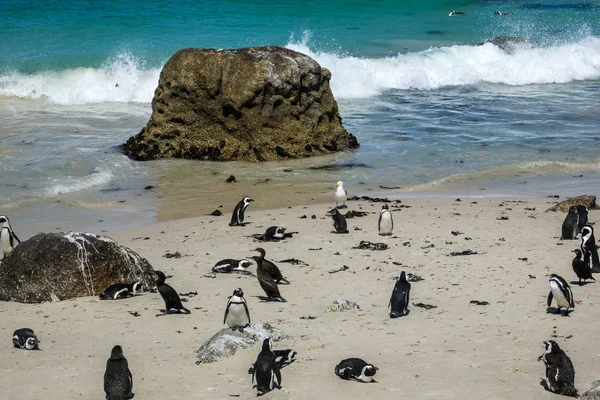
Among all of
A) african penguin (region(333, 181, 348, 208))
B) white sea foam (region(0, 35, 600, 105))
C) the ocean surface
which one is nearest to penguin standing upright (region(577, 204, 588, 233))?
the ocean surface

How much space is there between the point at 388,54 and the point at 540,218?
22.4 m

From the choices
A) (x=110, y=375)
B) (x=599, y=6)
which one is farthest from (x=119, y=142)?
(x=599, y=6)

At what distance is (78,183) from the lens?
1842cm

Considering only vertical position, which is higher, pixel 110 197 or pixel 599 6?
pixel 599 6

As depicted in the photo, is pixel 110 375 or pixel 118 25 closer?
pixel 110 375

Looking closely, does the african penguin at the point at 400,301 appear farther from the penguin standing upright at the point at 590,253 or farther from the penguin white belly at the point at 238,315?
the penguin standing upright at the point at 590,253

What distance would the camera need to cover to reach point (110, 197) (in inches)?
692

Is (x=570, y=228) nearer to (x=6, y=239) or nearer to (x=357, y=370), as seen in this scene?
(x=357, y=370)

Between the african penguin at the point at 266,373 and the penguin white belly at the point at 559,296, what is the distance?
3282 millimetres

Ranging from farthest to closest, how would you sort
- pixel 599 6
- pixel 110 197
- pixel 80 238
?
pixel 599 6 < pixel 110 197 < pixel 80 238

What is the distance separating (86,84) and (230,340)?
22.6 m

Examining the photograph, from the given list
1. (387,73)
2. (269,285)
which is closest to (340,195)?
(269,285)

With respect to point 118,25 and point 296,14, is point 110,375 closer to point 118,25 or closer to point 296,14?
point 118,25

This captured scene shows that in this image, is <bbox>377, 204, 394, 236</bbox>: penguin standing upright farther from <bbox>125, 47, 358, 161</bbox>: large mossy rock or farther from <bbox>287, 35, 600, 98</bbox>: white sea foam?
<bbox>287, 35, 600, 98</bbox>: white sea foam
